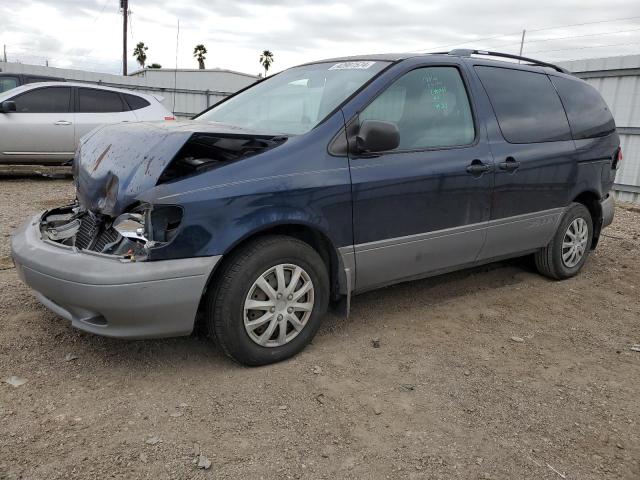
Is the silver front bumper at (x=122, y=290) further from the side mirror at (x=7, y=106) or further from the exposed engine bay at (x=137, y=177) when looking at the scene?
the side mirror at (x=7, y=106)

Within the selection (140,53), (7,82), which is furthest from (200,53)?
(7,82)

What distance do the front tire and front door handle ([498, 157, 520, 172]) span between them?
166 centimetres

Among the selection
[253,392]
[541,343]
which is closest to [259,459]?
Answer: [253,392]

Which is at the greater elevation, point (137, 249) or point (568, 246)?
point (137, 249)

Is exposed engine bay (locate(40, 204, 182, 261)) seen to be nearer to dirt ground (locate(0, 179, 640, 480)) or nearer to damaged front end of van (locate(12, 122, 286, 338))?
damaged front end of van (locate(12, 122, 286, 338))

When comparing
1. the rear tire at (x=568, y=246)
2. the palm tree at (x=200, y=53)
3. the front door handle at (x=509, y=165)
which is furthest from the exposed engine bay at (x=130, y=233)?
the palm tree at (x=200, y=53)

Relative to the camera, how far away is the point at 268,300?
302cm

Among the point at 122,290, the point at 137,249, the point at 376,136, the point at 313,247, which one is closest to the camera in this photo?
the point at 122,290

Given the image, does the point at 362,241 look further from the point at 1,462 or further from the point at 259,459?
the point at 1,462

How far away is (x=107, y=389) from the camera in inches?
112

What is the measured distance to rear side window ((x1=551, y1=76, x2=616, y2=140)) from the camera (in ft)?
15.3

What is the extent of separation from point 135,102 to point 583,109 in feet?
24.9

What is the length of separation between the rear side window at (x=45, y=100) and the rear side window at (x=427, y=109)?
7390mm

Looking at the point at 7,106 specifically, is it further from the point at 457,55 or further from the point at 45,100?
the point at 457,55
